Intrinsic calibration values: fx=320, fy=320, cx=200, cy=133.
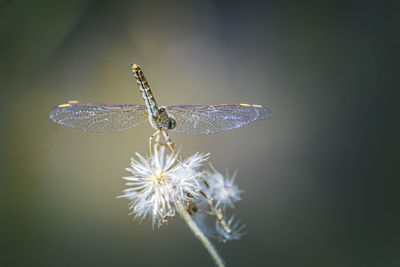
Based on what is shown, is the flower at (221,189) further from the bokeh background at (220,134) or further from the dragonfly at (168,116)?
the bokeh background at (220,134)

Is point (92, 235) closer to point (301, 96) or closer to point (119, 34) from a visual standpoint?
point (119, 34)

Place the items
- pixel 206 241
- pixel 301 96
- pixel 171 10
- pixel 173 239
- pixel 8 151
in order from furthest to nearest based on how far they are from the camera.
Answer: pixel 171 10 → pixel 301 96 → pixel 8 151 → pixel 173 239 → pixel 206 241

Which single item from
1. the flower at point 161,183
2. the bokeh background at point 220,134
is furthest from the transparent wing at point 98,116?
the bokeh background at point 220,134

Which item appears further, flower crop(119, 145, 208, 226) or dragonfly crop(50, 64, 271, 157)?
dragonfly crop(50, 64, 271, 157)

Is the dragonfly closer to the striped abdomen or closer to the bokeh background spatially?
the striped abdomen

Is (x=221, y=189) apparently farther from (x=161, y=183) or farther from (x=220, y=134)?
(x=220, y=134)

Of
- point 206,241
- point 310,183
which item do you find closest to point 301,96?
point 310,183

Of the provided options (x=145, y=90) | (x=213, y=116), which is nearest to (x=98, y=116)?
(x=145, y=90)

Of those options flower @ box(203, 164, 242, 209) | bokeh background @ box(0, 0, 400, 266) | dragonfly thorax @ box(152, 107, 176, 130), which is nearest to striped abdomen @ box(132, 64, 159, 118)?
dragonfly thorax @ box(152, 107, 176, 130)
